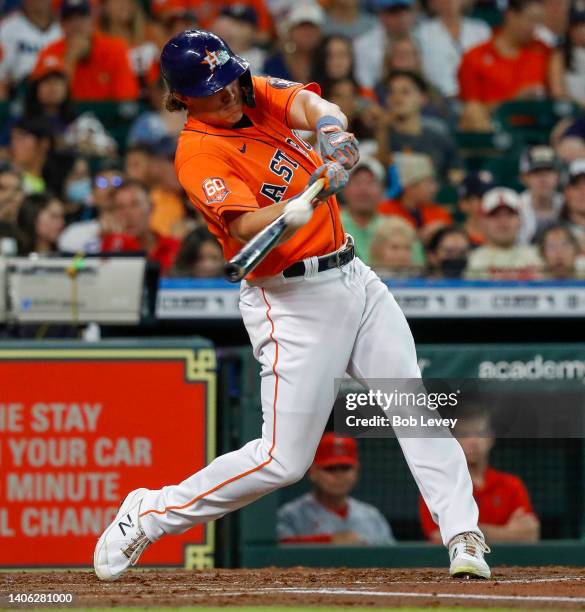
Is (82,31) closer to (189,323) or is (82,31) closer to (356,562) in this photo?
(189,323)

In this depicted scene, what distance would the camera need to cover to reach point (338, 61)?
995cm

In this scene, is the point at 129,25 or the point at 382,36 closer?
the point at 382,36

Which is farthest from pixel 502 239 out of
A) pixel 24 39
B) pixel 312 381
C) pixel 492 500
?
pixel 24 39

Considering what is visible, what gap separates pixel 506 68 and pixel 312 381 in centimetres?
672

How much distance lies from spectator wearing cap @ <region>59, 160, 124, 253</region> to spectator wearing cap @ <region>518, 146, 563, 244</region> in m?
2.75

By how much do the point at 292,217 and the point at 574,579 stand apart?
174 cm

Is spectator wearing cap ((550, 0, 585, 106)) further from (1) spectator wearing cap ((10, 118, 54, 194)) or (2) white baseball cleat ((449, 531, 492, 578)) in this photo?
(2) white baseball cleat ((449, 531, 492, 578))

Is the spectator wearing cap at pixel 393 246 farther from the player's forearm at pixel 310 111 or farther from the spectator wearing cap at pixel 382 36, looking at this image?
the player's forearm at pixel 310 111

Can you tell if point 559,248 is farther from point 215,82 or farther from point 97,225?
point 215,82

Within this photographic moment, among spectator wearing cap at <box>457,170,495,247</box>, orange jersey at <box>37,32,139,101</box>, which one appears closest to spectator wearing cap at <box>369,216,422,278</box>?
spectator wearing cap at <box>457,170,495,247</box>

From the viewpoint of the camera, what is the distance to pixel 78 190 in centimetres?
909

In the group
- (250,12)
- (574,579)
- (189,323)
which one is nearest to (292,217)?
(574,579)

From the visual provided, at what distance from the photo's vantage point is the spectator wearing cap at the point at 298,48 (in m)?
10.1

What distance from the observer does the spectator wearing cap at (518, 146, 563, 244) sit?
8.85 meters
